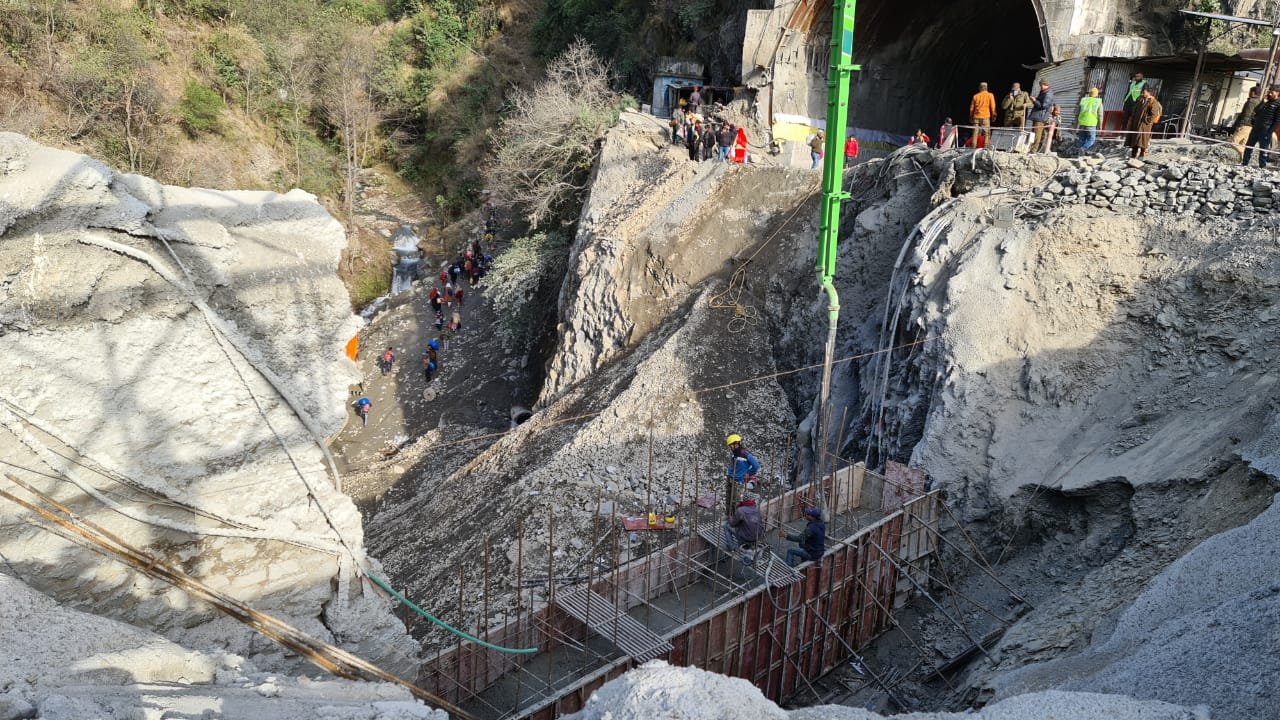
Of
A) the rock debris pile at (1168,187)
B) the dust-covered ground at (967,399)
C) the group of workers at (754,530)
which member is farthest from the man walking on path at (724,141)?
the group of workers at (754,530)

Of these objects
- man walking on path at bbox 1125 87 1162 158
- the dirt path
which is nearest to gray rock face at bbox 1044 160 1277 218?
man walking on path at bbox 1125 87 1162 158

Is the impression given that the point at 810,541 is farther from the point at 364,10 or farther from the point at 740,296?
the point at 364,10

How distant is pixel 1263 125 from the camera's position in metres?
14.4

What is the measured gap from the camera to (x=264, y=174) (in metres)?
32.1

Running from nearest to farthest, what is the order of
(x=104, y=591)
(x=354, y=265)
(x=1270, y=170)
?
(x=104, y=591), (x=1270, y=170), (x=354, y=265)

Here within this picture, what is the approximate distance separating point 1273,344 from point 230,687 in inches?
516

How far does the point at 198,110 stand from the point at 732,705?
109ft

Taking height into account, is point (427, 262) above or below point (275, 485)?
below

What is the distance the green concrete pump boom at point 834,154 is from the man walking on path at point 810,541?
1572 millimetres

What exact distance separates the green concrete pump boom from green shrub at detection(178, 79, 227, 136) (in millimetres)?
26655

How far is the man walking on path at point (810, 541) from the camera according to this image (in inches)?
422

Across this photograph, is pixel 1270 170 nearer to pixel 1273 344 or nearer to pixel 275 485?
pixel 1273 344

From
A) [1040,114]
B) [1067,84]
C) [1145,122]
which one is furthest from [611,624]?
[1067,84]

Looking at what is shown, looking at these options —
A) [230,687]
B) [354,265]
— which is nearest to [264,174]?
[354,265]
